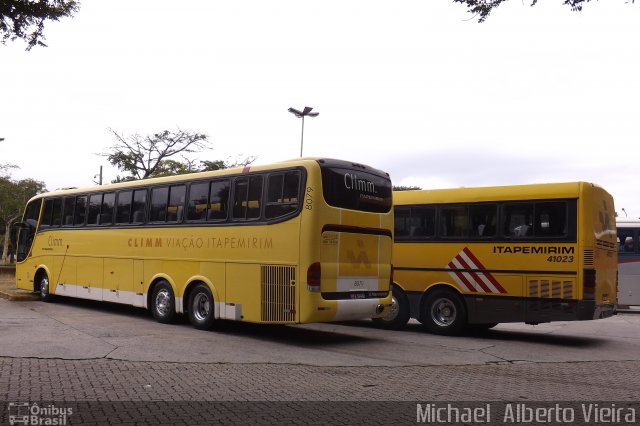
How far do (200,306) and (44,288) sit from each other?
25.0ft

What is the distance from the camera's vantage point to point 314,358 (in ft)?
30.2

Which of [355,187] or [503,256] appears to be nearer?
[355,187]

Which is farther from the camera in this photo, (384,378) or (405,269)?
(405,269)

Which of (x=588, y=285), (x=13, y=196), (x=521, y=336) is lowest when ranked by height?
(x=521, y=336)

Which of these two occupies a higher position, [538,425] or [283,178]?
[283,178]

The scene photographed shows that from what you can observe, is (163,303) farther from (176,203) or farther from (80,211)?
(80,211)

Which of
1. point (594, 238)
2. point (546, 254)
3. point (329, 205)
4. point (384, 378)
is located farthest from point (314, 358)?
point (594, 238)

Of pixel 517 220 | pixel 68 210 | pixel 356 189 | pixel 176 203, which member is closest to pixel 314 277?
pixel 356 189

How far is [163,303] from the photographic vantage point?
42.2 ft

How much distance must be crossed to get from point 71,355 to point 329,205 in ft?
15.3

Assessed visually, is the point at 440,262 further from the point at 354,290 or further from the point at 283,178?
the point at 283,178

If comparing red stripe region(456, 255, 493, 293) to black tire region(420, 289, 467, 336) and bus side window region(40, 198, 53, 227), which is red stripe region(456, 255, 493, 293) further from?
bus side window region(40, 198, 53, 227)

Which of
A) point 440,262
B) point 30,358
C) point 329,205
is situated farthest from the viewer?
point 440,262

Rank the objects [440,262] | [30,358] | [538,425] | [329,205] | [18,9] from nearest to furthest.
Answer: [538,425], [18,9], [30,358], [329,205], [440,262]
